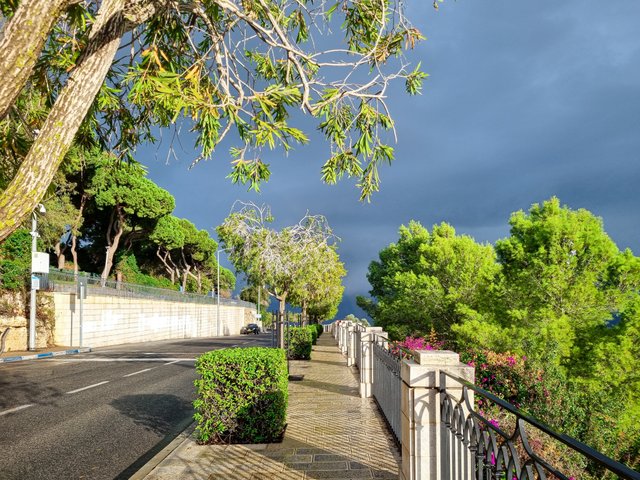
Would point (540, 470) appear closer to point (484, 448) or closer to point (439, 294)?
point (484, 448)

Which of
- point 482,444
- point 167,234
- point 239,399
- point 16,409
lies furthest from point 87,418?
point 167,234

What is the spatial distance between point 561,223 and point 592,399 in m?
14.9

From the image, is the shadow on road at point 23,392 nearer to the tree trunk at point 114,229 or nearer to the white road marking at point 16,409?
the white road marking at point 16,409

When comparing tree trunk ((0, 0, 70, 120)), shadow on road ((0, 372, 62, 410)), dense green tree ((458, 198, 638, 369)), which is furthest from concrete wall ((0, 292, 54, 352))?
tree trunk ((0, 0, 70, 120))

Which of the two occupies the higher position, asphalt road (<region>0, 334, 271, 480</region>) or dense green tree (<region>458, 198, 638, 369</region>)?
dense green tree (<region>458, 198, 638, 369</region>)

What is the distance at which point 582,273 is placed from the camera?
76.5 feet

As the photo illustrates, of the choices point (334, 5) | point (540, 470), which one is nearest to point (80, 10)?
point (334, 5)

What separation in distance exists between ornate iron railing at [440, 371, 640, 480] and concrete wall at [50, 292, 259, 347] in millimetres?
27575

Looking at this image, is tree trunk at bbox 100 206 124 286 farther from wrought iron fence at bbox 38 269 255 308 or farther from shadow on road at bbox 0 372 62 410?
shadow on road at bbox 0 372 62 410

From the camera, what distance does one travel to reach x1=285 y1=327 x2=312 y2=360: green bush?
60.3 feet

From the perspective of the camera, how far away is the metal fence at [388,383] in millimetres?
6883

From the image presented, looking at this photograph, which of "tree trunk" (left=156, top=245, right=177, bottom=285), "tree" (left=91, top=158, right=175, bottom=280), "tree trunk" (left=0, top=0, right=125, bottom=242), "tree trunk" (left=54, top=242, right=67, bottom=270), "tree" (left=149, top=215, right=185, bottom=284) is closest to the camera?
"tree trunk" (left=0, top=0, right=125, bottom=242)

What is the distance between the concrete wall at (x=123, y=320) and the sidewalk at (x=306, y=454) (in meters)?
22.5

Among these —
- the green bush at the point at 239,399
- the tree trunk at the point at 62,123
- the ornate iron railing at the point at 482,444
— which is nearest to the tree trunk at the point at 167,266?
the green bush at the point at 239,399
